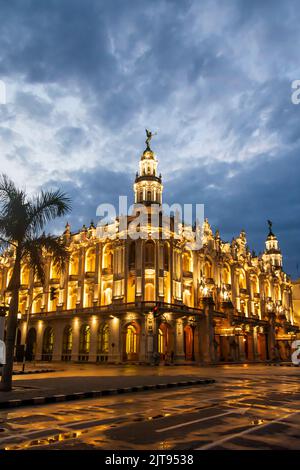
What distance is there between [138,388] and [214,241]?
4826 cm

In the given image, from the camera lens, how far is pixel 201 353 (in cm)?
5562

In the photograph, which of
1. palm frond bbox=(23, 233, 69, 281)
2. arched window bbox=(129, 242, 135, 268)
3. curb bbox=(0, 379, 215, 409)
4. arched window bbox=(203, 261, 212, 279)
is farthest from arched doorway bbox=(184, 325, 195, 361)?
palm frond bbox=(23, 233, 69, 281)

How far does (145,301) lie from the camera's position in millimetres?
48344

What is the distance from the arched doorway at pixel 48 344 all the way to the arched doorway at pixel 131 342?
1450 centimetres

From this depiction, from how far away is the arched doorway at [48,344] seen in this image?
60531 millimetres

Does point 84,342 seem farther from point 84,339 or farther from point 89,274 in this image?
point 89,274

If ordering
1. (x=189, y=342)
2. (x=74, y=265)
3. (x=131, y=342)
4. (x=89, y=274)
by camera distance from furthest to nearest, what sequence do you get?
(x=74, y=265), (x=89, y=274), (x=189, y=342), (x=131, y=342)

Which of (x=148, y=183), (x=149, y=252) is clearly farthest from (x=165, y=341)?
(x=148, y=183)

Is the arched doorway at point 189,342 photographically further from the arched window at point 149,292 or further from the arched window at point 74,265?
the arched window at point 74,265

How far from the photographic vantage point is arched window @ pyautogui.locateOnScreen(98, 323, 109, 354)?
52.7m

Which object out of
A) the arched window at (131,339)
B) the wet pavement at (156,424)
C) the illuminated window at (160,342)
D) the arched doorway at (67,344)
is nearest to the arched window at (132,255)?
the arched window at (131,339)

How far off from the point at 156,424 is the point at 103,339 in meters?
45.0
